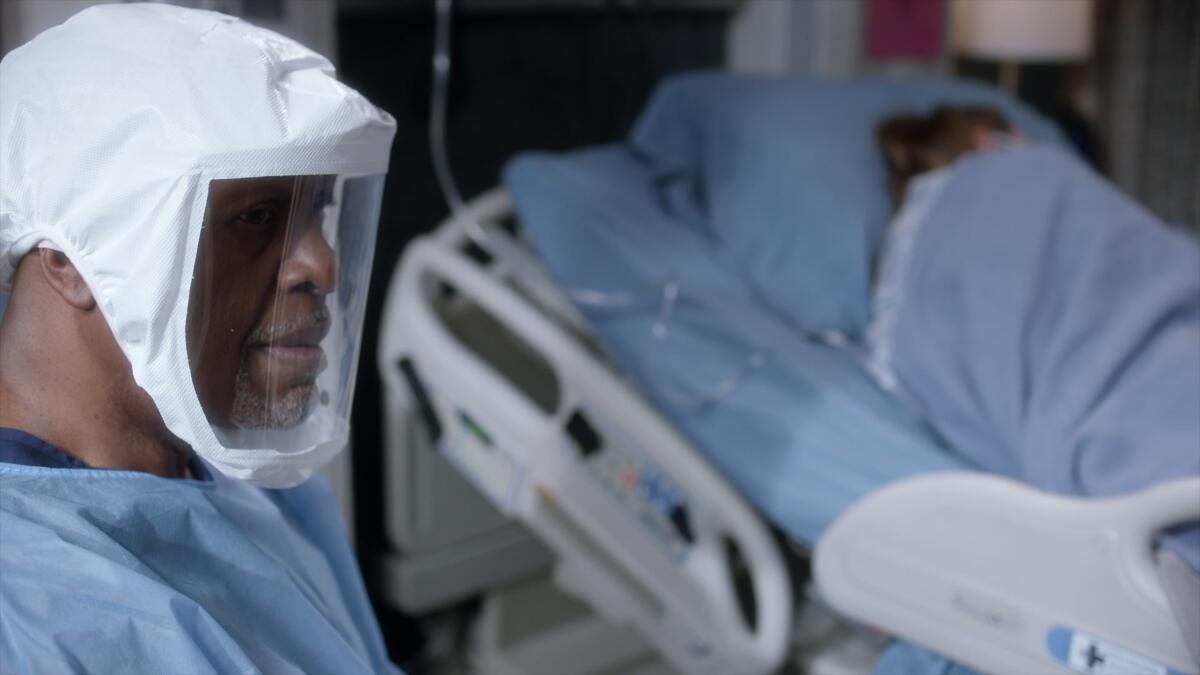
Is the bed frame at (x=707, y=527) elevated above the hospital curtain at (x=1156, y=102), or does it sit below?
below

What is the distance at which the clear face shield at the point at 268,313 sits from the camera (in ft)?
2.69

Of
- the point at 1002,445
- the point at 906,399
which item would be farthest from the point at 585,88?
the point at 1002,445

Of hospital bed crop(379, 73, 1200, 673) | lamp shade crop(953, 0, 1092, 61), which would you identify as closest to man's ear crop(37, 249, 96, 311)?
hospital bed crop(379, 73, 1200, 673)

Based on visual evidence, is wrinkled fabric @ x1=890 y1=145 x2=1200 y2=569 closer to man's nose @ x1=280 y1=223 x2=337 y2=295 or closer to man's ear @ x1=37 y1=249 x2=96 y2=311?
man's nose @ x1=280 y1=223 x2=337 y2=295

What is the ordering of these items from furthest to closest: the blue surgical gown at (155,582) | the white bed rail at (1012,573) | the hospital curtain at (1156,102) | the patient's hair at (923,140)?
the hospital curtain at (1156,102) < the patient's hair at (923,140) < the white bed rail at (1012,573) < the blue surgical gown at (155,582)

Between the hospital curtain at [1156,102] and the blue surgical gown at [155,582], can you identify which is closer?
the blue surgical gown at [155,582]

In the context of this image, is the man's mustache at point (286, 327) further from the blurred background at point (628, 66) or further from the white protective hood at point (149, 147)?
the blurred background at point (628, 66)

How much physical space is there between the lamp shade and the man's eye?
2.27 meters

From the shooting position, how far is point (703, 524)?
1.53 meters

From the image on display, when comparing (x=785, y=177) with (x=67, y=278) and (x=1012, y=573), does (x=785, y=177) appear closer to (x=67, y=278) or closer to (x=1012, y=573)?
(x=1012, y=573)

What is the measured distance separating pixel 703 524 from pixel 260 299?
83cm

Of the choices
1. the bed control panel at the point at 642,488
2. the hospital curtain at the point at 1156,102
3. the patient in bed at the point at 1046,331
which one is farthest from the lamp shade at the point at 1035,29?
the bed control panel at the point at 642,488

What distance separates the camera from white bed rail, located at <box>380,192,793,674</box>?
1.46 m

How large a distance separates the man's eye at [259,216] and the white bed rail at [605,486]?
72 cm
